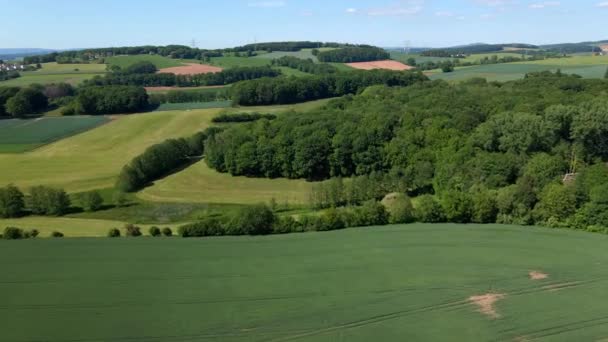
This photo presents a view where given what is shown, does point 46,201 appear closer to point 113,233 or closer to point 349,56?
point 113,233

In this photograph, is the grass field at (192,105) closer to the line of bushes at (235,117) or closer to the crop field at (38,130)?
the crop field at (38,130)

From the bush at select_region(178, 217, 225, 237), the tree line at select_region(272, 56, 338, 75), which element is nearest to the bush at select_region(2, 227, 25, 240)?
the bush at select_region(178, 217, 225, 237)

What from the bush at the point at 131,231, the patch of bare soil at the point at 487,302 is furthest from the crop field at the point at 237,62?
the patch of bare soil at the point at 487,302

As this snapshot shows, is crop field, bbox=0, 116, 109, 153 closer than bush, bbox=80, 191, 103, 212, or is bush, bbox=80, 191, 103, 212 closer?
bush, bbox=80, 191, 103, 212

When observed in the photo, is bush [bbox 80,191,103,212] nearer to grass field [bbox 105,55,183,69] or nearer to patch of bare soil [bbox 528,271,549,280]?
patch of bare soil [bbox 528,271,549,280]

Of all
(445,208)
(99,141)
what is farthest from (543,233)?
(99,141)

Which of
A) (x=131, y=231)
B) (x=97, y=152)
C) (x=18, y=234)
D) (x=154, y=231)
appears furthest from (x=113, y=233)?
(x=97, y=152)

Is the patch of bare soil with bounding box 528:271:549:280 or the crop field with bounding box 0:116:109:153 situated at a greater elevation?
the crop field with bounding box 0:116:109:153
